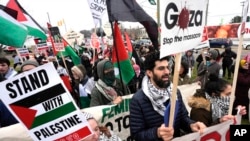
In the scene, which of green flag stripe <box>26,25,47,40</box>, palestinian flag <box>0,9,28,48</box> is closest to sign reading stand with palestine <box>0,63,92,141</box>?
palestinian flag <box>0,9,28,48</box>

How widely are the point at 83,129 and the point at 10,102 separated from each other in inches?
21.7

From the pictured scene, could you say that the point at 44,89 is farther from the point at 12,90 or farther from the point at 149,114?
the point at 149,114

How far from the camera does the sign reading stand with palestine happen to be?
199cm

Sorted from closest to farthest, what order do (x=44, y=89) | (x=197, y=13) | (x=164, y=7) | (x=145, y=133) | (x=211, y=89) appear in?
(x=164, y=7) → (x=44, y=89) → (x=197, y=13) → (x=145, y=133) → (x=211, y=89)

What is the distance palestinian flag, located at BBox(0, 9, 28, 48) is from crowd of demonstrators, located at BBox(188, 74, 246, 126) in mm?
2015

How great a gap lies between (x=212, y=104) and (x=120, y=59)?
5.47ft

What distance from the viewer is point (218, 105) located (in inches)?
128

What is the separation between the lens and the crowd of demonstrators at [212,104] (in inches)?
122

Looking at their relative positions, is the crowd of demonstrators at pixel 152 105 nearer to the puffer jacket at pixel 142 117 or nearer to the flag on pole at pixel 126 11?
the puffer jacket at pixel 142 117

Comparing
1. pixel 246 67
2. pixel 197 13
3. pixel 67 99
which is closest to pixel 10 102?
pixel 67 99

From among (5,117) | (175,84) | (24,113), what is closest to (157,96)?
(175,84)

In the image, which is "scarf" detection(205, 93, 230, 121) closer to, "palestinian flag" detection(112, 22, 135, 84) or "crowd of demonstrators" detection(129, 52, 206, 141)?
"crowd of demonstrators" detection(129, 52, 206, 141)

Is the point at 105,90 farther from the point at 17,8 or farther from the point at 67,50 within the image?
the point at 67,50

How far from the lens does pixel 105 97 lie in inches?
155
